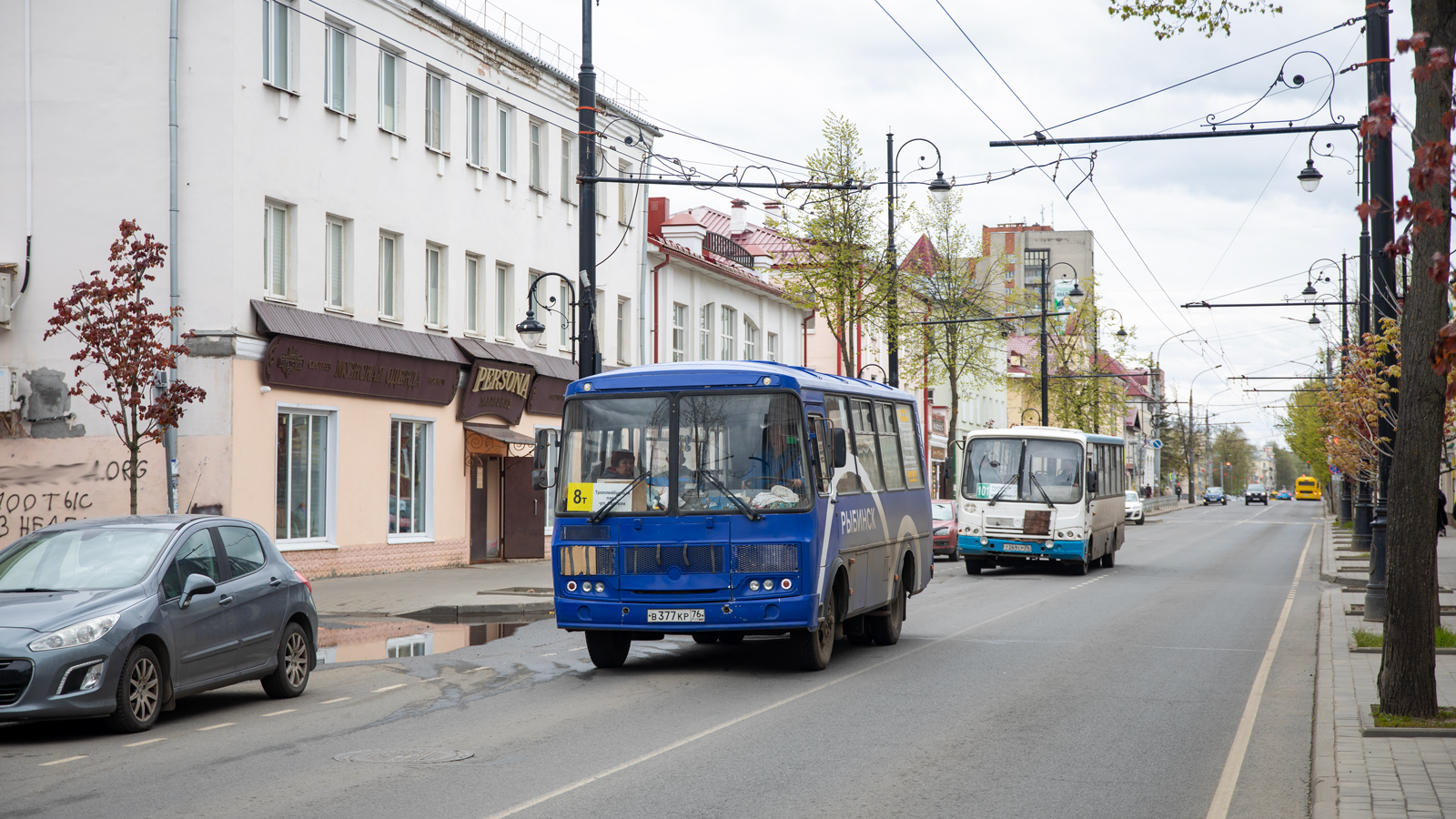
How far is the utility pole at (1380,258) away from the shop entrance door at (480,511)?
17.3 metres

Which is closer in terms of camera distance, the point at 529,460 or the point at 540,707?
the point at 540,707

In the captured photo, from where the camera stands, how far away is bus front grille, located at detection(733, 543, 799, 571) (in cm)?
1282

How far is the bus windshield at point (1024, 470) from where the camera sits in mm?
29078

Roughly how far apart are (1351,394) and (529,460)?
16688 mm

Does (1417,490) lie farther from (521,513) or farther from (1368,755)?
(521,513)

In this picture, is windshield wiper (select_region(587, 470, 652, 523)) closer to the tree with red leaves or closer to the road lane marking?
the road lane marking

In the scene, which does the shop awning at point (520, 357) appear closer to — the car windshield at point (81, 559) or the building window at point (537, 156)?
the building window at point (537, 156)

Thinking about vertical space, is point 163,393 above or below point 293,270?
below

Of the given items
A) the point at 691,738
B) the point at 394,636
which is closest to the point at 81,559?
the point at 691,738

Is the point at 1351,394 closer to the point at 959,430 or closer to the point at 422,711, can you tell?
the point at 422,711

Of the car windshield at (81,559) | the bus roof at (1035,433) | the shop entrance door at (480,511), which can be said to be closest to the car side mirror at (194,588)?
the car windshield at (81,559)

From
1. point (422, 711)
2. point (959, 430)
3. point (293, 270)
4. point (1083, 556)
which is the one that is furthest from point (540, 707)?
point (959, 430)

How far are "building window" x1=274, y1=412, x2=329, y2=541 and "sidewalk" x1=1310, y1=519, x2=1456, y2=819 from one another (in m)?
16.4

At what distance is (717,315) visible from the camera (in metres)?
44.5
